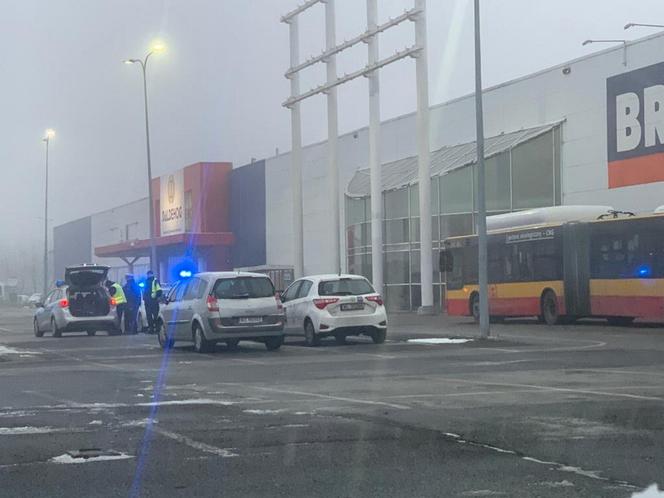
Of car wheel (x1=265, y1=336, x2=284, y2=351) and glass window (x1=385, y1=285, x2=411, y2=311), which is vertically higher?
glass window (x1=385, y1=285, x2=411, y2=311)

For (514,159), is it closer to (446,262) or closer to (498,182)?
(498,182)

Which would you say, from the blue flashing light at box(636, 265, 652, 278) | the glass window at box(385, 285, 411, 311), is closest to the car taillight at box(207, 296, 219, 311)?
the blue flashing light at box(636, 265, 652, 278)

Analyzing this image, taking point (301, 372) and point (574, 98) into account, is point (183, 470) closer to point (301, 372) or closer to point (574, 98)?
point (301, 372)

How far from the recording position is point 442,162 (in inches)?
1746

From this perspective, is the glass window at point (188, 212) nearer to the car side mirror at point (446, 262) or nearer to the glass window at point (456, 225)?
the glass window at point (456, 225)

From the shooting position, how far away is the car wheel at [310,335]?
76.6ft

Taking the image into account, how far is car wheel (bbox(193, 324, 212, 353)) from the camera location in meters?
21.7

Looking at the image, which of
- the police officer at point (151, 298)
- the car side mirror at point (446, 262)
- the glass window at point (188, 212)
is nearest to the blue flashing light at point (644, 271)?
the car side mirror at point (446, 262)

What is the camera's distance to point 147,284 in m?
30.0

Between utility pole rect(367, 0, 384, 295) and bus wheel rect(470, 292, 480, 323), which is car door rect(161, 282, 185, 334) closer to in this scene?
bus wheel rect(470, 292, 480, 323)

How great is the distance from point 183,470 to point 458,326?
78.4ft

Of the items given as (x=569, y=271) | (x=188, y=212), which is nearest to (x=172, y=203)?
(x=188, y=212)

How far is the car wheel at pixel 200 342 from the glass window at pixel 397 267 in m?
23.9

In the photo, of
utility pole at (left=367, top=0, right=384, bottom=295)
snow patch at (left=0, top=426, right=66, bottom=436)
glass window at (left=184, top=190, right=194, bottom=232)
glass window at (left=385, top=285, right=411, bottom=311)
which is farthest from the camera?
glass window at (left=184, top=190, right=194, bottom=232)
